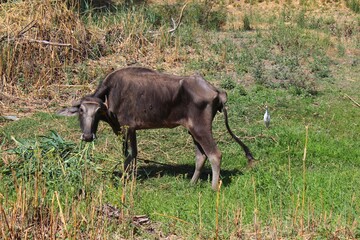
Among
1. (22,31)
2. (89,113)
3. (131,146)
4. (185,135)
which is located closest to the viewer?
(89,113)

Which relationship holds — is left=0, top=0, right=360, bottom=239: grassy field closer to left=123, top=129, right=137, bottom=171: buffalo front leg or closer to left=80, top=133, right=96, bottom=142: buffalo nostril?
left=80, top=133, right=96, bottom=142: buffalo nostril

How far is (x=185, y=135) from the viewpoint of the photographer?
33.8 feet

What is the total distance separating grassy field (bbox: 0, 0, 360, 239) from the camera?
5.90 metres

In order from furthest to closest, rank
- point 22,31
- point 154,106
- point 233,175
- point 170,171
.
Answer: point 22,31 → point 170,171 → point 233,175 → point 154,106

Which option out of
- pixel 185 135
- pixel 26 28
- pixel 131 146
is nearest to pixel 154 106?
A: pixel 131 146

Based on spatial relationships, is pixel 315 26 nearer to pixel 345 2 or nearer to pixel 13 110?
pixel 345 2

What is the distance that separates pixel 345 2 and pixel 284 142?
613 inches

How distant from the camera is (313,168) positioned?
895 cm

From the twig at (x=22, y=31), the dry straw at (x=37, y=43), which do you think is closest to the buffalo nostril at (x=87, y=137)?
the dry straw at (x=37, y=43)

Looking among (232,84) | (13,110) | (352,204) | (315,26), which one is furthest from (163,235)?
(315,26)

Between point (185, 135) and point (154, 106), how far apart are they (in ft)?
6.92

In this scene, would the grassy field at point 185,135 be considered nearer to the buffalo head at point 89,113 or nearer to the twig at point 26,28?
the twig at point 26,28

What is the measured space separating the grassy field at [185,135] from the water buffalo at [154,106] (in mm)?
398

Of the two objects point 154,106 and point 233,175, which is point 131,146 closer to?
point 154,106
